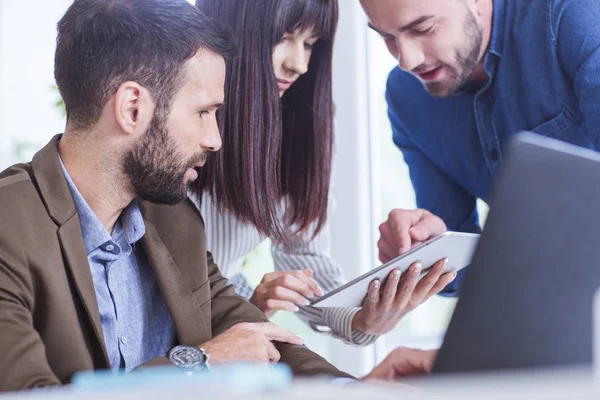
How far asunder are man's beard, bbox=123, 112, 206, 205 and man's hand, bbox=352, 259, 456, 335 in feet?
1.43

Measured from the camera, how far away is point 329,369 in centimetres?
127

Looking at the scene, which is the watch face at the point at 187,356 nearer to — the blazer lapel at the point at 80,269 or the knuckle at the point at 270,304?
the blazer lapel at the point at 80,269

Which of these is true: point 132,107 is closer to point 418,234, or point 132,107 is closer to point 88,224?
point 88,224

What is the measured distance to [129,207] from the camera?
4.47 feet

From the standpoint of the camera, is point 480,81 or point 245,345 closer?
point 245,345

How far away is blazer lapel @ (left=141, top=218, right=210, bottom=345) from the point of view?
4.33 ft

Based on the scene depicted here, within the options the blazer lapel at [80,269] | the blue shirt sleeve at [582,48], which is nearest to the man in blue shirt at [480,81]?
the blue shirt sleeve at [582,48]

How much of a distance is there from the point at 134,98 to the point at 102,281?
1.14ft

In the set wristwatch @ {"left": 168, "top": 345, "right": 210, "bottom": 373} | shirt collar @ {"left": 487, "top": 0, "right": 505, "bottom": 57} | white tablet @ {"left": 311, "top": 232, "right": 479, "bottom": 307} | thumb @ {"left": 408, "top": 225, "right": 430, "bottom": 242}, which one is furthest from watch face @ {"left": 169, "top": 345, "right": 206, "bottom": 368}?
shirt collar @ {"left": 487, "top": 0, "right": 505, "bottom": 57}

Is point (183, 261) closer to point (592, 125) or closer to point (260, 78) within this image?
point (260, 78)

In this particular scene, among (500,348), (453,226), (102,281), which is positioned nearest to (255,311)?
(102,281)

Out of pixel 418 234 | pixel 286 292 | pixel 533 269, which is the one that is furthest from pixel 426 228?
pixel 533 269

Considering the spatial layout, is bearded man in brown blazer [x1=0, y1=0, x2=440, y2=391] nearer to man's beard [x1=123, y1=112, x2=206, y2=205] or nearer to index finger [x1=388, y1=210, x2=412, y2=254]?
man's beard [x1=123, y1=112, x2=206, y2=205]

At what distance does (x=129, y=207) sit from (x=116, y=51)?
0.30m
